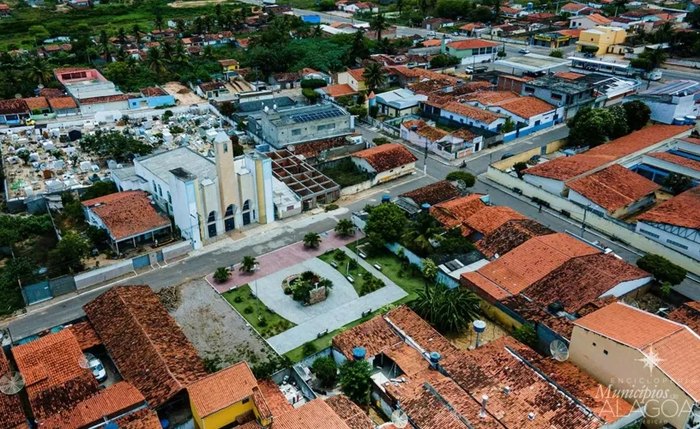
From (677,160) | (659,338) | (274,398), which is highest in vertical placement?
(659,338)

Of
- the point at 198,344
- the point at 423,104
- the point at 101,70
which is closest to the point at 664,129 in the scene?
the point at 423,104

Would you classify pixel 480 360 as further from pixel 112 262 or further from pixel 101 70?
pixel 101 70

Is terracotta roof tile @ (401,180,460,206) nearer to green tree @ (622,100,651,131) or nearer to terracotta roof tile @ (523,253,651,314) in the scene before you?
terracotta roof tile @ (523,253,651,314)

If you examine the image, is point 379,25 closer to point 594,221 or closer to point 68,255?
point 594,221

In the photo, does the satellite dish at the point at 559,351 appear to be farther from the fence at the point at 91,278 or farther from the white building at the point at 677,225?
the fence at the point at 91,278

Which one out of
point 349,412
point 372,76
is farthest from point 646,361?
point 372,76

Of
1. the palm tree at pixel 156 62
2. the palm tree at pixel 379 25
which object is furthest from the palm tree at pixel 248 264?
the palm tree at pixel 379 25
